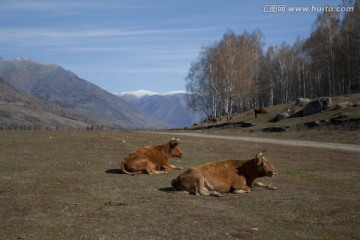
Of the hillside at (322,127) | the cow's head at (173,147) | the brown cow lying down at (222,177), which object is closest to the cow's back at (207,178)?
the brown cow lying down at (222,177)

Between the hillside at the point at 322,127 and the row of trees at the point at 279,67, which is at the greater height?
the row of trees at the point at 279,67

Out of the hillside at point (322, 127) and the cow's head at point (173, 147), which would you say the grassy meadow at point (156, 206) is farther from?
the hillside at point (322, 127)

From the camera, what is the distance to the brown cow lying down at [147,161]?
18531mm

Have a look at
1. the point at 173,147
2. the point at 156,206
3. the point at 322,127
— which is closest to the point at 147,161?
the point at 173,147

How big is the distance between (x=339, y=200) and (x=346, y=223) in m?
2.90

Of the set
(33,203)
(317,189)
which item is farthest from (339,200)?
(33,203)

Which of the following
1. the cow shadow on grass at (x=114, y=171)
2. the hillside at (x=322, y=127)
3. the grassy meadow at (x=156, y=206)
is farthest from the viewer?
the hillside at (x=322, y=127)

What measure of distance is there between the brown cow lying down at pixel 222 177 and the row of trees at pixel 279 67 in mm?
65375

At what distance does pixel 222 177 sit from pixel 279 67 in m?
93.4

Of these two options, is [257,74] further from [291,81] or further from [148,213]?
[148,213]

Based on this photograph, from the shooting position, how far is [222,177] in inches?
583

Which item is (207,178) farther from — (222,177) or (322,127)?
(322,127)

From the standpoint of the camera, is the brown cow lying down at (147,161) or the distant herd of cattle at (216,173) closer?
the distant herd of cattle at (216,173)

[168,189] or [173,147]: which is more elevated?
[173,147]
